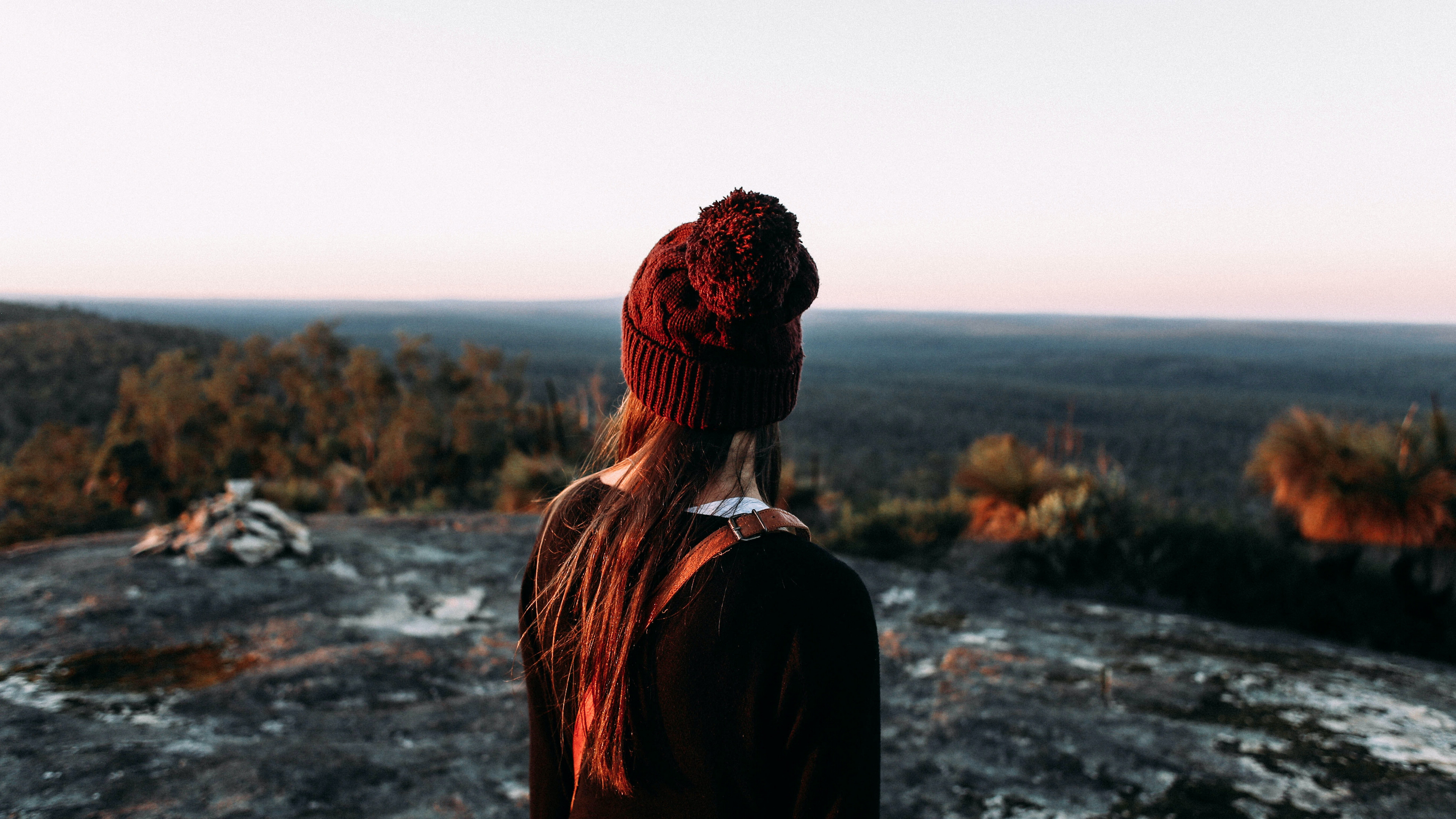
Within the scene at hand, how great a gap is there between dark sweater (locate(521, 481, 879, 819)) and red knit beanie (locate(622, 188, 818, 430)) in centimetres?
21

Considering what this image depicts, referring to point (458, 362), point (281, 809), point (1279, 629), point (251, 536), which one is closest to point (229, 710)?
point (281, 809)

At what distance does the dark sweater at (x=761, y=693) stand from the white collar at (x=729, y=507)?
0.05 feet

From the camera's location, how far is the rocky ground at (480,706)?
329 centimetres

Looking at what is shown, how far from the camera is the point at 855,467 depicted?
2219 centimetres

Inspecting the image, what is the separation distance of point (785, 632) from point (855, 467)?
21.5 meters

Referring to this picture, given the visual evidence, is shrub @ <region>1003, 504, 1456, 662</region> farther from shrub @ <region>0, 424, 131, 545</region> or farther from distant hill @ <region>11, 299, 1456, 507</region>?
shrub @ <region>0, 424, 131, 545</region>

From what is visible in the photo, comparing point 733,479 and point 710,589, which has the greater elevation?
point 733,479

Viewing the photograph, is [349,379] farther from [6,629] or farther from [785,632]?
[785,632]

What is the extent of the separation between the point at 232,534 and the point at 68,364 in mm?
38357

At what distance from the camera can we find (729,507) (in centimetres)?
121

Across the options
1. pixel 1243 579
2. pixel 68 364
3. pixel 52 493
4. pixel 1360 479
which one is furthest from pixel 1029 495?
pixel 68 364

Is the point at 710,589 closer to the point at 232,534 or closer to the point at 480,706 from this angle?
the point at 480,706

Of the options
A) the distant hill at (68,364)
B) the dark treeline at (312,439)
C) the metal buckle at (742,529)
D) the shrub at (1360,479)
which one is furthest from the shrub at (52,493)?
the shrub at (1360,479)

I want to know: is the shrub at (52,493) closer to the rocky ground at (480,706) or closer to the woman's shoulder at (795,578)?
the rocky ground at (480,706)
